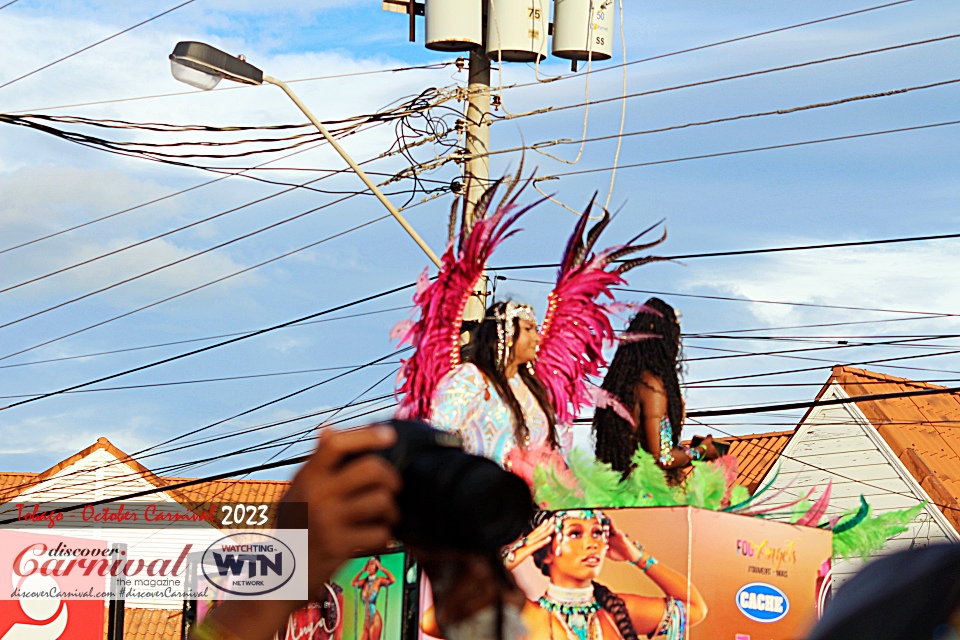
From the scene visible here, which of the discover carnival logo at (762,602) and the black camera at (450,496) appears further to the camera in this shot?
the discover carnival logo at (762,602)

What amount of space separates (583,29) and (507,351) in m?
7.01

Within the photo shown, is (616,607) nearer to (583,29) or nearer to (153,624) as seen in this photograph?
(583,29)

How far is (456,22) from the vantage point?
12391mm

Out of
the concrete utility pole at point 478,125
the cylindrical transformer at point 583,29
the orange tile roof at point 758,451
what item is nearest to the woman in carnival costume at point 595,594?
the concrete utility pole at point 478,125

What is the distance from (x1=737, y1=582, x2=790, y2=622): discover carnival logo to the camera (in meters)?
5.99

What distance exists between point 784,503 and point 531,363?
1.65 m

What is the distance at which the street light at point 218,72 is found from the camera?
1122cm

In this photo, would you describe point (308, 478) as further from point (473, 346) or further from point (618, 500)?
point (473, 346)

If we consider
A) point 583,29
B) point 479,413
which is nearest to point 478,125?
point 583,29

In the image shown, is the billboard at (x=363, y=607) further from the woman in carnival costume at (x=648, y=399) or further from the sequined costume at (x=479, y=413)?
the woman in carnival costume at (x=648, y=399)

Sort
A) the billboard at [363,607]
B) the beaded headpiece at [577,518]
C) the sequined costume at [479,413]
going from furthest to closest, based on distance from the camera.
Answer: the sequined costume at [479,413] → the billboard at [363,607] → the beaded headpiece at [577,518]

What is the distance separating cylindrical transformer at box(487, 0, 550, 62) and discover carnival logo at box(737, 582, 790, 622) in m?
7.48

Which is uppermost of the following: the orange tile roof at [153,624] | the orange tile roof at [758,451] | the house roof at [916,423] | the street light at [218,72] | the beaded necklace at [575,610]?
the street light at [218,72]

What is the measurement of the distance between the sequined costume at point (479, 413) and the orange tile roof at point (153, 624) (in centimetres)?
1881
